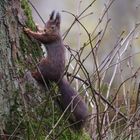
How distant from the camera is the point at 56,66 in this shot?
2.94m

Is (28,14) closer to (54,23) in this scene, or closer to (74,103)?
(54,23)

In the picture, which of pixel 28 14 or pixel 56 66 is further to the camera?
pixel 28 14

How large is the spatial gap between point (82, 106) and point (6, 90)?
1.33ft

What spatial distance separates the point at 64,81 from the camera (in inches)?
119

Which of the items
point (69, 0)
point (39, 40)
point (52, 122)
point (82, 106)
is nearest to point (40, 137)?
point (52, 122)

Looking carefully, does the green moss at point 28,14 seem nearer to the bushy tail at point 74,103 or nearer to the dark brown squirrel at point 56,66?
the dark brown squirrel at point 56,66

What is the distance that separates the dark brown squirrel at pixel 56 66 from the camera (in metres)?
2.94

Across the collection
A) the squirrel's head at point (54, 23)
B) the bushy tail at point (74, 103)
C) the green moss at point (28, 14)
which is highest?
the green moss at point (28, 14)

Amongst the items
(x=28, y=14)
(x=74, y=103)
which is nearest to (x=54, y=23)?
(x=28, y=14)

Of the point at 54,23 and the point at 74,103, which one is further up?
the point at 54,23

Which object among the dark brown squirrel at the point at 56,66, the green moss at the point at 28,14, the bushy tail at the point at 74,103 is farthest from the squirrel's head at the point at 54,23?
the bushy tail at the point at 74,103

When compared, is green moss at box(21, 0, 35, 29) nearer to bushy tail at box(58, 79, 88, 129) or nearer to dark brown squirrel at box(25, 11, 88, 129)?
dark brown squirrel at box(25, 11, 88, 129)

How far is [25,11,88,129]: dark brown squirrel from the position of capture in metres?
2.94

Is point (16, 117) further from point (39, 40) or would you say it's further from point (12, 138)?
point (39, 40)
